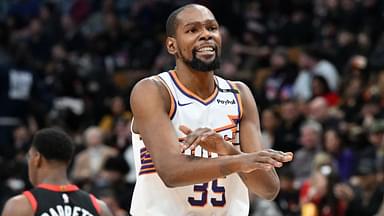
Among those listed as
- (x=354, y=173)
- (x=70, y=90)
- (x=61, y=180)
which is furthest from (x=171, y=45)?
(x=70, y=90)

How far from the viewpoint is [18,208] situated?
22.1ft

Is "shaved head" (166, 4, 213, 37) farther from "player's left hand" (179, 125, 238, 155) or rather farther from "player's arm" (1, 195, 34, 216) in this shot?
"player's arm" (1, 195, 34, 216)

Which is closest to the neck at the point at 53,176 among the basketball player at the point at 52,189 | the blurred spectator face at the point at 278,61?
the basketball player at the point at 52,189

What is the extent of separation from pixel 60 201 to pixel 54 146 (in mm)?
450

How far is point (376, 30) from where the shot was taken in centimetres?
1543

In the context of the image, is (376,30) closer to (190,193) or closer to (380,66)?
(380,66)

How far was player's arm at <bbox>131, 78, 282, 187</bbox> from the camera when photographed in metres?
5.12

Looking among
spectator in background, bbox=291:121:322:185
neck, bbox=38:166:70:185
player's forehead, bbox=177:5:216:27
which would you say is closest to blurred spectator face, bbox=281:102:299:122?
spectator in background, bbox=291:121:322:185

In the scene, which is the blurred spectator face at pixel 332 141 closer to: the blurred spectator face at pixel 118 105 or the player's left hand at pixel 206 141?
the blurred spectator face at pixel 118 105

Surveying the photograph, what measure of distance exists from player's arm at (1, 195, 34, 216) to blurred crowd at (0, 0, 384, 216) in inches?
160

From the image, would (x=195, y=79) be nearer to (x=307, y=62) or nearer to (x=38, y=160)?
(x=38, y=160)

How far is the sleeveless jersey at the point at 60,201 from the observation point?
6.85 m

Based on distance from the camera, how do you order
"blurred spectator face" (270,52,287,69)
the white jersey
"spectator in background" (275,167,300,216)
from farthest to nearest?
"blurred spectator face" (270,52,287,69) → "spectator in background" (275,167,300,216) → the white jersey

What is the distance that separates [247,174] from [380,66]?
350 inches
